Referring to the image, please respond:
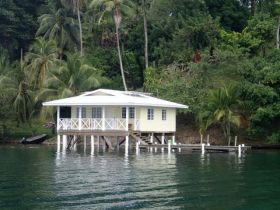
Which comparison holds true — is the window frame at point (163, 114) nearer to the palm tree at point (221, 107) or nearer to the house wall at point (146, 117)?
the house wall at point (146, 117)

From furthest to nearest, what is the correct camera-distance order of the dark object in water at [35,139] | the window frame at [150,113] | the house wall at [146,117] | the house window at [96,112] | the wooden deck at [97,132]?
the dark object in water at [35,139], the house window at [96,112], the window frame at [150,113], the house wall at [146,117], the wooden deck at [97,132]

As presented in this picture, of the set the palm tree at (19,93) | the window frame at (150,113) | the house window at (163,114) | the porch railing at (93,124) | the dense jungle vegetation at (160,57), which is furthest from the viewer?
the palm tree at (19,93)

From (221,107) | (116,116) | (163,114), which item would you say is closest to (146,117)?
(163,114)

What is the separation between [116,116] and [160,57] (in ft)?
49.6

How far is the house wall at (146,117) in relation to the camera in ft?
139

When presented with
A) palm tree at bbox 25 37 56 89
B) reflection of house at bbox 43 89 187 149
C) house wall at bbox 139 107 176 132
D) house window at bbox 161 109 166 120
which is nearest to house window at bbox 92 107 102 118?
reflection of house at bbox 43 89 187 149

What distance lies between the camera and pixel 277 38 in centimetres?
5066

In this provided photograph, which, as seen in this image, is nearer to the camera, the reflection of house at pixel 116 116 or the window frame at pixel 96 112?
the reflection of house at pixel 116 116

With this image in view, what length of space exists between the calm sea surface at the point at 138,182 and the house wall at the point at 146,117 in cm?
619

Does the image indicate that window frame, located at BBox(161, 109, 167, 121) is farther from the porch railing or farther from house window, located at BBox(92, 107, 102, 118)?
house window, located at BBox(92, 107, 102, 118)

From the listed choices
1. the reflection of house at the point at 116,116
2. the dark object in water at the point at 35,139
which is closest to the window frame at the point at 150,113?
the reflection of house at the point at 116,116

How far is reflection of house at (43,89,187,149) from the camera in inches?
1608

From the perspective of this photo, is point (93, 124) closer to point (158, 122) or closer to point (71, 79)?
point (158, 122)

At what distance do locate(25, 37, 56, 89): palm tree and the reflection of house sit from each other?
10.8 m
